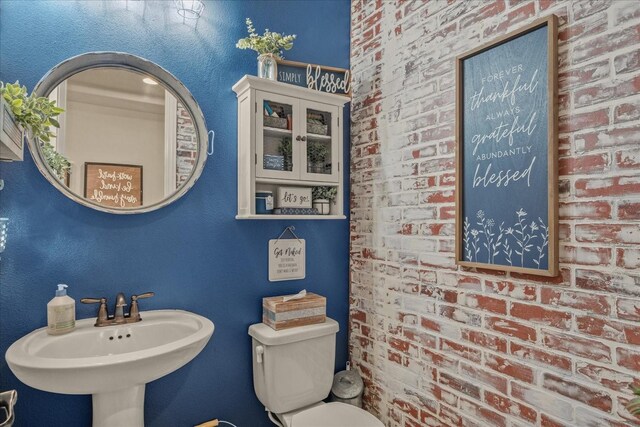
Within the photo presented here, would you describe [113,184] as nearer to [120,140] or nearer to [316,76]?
[120,140]

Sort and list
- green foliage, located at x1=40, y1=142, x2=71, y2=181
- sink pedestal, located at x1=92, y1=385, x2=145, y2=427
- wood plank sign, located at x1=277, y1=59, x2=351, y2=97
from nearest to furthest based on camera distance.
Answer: sink pedestal, located at x1=92, y1=385, x2=145, y2=427
green foliage, located at x1=40, y1=142, x2=71, y2=181
wood plank sign, located at x1=277, y1=59, x2=351, y2=97

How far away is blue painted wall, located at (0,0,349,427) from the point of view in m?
1.51

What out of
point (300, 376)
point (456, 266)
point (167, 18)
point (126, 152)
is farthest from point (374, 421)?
point (167, 18)

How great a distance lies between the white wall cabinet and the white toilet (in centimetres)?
57

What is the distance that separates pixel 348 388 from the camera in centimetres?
206

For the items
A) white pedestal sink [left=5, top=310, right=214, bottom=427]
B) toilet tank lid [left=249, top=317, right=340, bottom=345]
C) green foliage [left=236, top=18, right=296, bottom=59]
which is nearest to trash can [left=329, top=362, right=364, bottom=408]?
toilet tank lid [left=249, top=317, right=340, bottom=345]

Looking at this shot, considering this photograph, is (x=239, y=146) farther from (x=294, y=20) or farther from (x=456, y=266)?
(x=456, y=266)

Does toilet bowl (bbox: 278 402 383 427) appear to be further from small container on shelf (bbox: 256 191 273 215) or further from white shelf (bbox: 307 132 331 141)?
white shelf (bbox: 307 132 331 141)

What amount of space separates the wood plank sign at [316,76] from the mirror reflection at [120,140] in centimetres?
58

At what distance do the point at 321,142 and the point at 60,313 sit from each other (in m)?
1.37

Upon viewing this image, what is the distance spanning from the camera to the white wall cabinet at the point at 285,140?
180 centimetres

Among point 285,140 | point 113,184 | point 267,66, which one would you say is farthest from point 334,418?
point 267,66

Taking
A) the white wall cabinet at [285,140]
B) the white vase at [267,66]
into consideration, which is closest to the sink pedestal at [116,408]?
the white wall cabinet at [285,140]

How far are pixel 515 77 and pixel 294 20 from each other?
126 cm
